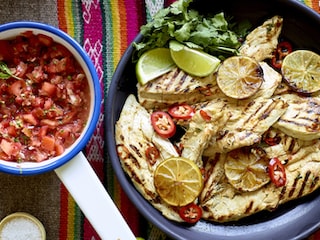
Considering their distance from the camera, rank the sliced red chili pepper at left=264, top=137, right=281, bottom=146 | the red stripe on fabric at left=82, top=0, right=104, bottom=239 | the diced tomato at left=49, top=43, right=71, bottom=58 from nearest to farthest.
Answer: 1. the diced tomato at left=49, top=43, right=71, bottom=58
2. the sliced red chili pepper at left=264, top=137, right=281, bottom=146
3. the red stripe on fabric at left=82, top=0, right=104, bottom=239

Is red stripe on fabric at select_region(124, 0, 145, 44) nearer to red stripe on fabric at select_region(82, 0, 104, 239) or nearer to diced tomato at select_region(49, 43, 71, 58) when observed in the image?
red stripe on fabric at select_region(82, 0, 104, 239)

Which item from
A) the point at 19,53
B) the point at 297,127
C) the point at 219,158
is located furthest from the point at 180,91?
the point at 19,53

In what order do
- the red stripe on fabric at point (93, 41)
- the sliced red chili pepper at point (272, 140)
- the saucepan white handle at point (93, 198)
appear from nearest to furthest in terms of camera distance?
the saucepan white handle at point (93, 198), the sliced red chili pepper at point (272, 140), the red stripe on fabric at point (93, 41)

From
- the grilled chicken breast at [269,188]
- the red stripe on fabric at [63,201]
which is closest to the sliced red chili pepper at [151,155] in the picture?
the grilled chicken breast at [269,188]

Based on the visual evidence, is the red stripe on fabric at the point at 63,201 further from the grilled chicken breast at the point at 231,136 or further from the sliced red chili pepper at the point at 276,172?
the sliced red chili pepper at the point at 276,172

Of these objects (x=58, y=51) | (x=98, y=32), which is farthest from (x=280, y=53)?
(x=58, y=51)

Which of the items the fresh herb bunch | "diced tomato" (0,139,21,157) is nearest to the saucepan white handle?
"diced tomato" (0,139,21,157)
